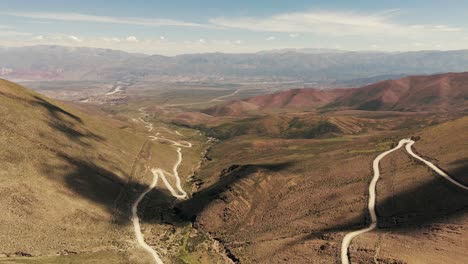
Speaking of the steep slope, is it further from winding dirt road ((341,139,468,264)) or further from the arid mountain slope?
winding dirt road ((341,139,468,264))

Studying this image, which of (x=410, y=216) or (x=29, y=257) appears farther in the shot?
(x=410, y=216)

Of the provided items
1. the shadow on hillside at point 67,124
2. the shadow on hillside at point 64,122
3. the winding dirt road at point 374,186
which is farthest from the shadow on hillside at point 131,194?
the winding dirt road at point 374,186

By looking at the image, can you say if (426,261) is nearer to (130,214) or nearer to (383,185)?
(383,185)

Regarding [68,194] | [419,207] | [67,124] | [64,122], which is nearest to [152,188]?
[68,194]

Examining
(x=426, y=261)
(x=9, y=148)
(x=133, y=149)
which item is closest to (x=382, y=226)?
(x=426, y=261)

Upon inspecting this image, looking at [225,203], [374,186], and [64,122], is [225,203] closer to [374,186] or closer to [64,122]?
[374,186]

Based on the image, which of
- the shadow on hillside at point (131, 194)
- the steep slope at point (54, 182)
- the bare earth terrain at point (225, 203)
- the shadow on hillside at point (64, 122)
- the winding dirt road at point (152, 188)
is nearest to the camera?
the bare earth terrain at point (225, 203)

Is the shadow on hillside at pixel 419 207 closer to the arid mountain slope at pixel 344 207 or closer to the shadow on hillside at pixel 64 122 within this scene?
the arid mountain slope at pixel 344 207
